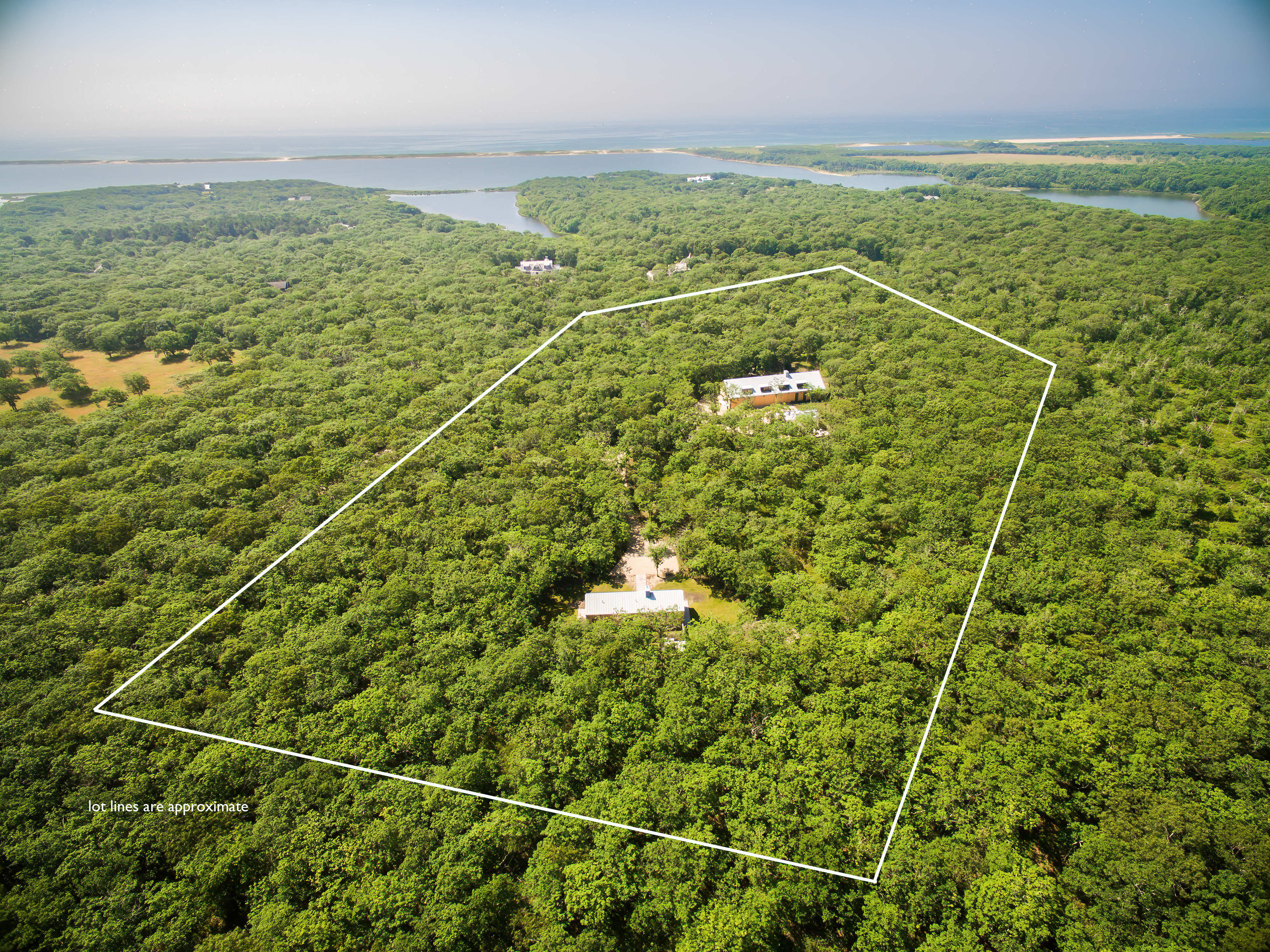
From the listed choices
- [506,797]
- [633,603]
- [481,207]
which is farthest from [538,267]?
[506,797]

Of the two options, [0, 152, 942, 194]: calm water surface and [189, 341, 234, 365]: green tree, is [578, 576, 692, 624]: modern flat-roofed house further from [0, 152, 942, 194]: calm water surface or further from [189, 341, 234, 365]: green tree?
[0, 152, 942, 194]: calm water surface

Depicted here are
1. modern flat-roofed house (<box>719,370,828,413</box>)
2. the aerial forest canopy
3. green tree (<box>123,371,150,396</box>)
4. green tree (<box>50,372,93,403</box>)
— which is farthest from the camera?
green tree (<box>123,371,150,396</box>)

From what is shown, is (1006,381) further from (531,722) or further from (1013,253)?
(1013,253)

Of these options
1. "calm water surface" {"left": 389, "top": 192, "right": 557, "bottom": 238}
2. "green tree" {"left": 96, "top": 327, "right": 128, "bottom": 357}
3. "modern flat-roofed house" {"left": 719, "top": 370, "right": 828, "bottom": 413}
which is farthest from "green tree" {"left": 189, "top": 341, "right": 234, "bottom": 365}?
"calm water surface" {"left": 389, "top": 192, "right": 557, "bottom": 238}

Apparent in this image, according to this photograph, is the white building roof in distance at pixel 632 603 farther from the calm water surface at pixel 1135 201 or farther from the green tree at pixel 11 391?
the calm water surface at pixel 1135 201

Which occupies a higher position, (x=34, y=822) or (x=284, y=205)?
(x=284, y=205)

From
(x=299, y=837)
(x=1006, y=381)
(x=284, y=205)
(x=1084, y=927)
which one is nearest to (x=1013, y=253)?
(x=1006, y=381)

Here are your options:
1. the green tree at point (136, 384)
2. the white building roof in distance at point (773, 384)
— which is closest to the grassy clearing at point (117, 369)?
the green tree at point (136, 384)

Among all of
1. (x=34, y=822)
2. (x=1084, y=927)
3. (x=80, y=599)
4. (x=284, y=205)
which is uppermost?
(x=284, y=205)
